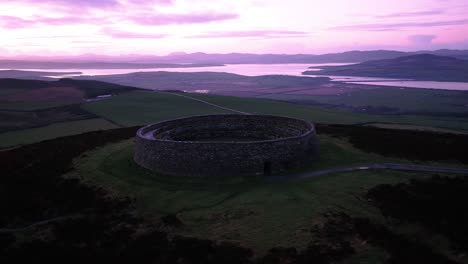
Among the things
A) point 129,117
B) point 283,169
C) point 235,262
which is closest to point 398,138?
point 283,169

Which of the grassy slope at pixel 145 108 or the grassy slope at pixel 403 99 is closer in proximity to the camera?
the grassy slope at pixel 145 108

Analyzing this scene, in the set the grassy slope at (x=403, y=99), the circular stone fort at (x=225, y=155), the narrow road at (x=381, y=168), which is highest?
the circular stone fort at (x=225, y=155)

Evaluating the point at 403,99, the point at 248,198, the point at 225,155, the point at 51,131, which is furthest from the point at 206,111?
the point at 403,99

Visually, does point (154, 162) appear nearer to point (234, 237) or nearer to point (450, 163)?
point (234, 237)

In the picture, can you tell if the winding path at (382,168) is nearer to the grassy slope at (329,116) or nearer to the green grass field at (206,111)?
the grassy slope at (329,116)

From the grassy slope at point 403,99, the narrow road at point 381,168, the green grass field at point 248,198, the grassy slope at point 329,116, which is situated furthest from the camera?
the grassy slope at point 403,99

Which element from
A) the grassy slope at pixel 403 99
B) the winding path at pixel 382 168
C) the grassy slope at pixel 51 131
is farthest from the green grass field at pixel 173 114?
the winding path at pixel 382 168
